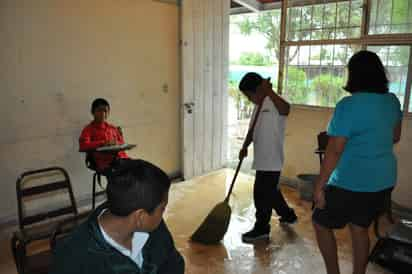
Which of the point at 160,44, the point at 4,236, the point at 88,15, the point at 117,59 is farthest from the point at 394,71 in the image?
the point at 4,236

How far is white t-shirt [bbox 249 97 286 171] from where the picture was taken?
2525 millimetres

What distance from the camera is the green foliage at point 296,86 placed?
12.5 ft

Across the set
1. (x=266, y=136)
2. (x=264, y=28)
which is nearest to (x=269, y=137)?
(x=266, y=136)

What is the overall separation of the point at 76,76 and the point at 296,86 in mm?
2309

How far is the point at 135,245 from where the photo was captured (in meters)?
0.98

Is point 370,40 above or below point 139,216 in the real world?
above

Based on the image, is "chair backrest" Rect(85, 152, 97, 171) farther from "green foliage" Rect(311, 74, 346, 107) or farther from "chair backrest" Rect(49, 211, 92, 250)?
"green foliage" Rect(311, 74, 346, 107)

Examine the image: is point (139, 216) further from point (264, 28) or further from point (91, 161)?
point (264, 28)

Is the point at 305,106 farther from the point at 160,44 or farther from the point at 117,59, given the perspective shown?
the point at 117,59

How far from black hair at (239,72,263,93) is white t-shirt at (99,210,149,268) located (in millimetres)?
1702

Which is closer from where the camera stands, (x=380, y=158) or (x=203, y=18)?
(x=380, y=158)

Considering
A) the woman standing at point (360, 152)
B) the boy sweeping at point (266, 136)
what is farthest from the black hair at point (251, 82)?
the woman standing at point (360, 152)

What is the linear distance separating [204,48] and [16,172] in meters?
2.36

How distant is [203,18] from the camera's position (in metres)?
3.97
